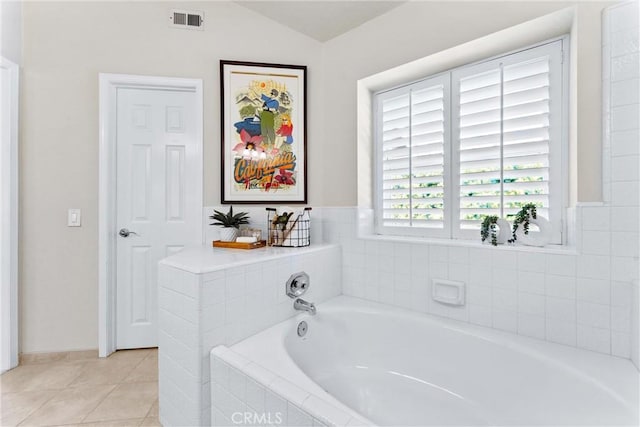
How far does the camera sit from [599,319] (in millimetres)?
1246

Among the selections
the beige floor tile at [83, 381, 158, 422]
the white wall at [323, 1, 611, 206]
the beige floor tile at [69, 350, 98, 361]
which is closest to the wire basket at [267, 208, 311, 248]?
the white wall at [323, 1, 611, 206]

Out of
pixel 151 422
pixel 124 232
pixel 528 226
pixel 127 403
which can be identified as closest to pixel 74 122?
pixel 124 232

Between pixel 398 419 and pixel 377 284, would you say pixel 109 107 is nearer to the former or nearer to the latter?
pixel 377 284

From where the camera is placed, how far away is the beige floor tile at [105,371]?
5.91 ft

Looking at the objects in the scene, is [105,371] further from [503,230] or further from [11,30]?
[503,230]

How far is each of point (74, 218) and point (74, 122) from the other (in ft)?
2.18

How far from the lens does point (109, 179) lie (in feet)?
6.95

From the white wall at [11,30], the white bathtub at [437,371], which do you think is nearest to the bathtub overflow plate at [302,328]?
the white bathtub at [437,371]

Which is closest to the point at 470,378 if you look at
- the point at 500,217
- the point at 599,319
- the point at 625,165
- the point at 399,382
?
the point at 399,382

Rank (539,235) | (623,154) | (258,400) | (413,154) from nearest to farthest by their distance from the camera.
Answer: (258,400)
(623,154)
(539,235)
(413,154)

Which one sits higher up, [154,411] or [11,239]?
[11,239]

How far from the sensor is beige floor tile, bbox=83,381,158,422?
1.51m

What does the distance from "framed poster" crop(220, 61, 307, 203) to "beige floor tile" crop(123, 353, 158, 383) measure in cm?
120

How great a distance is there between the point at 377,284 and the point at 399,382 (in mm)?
563
